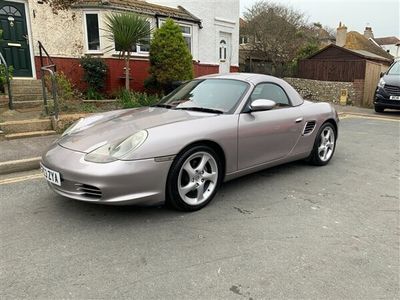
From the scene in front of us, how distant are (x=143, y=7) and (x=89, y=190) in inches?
454

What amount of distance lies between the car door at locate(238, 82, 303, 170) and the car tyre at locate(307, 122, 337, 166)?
25.1 inches

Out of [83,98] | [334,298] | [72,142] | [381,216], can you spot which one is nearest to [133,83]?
[83,98]

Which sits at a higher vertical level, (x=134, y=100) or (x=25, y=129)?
(x=134, y=100)

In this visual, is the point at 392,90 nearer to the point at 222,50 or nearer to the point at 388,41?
the point at 222,50

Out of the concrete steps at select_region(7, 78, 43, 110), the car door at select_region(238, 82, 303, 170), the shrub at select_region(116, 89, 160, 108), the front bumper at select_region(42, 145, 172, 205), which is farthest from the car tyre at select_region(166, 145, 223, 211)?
the concrete steps at select_region(7, 78, 43, 110)

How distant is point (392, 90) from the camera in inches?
472

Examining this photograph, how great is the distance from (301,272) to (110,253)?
1502mm

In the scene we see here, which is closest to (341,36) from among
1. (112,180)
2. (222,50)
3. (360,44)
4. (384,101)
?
(360,44)

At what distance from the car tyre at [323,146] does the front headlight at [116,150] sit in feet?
9.72

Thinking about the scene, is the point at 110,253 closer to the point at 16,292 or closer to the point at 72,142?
the point at 16,292

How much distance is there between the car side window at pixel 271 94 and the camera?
449 cm

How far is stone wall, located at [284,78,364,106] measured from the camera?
16641mm

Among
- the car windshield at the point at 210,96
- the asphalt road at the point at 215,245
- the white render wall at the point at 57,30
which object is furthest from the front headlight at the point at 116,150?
the white render wall at the point at 57,30

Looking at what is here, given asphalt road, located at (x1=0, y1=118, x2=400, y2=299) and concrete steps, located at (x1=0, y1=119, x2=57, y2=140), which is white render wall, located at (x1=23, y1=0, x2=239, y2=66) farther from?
asphalt road, located at (x1=0, y1=118, x2=400, y2=299)
